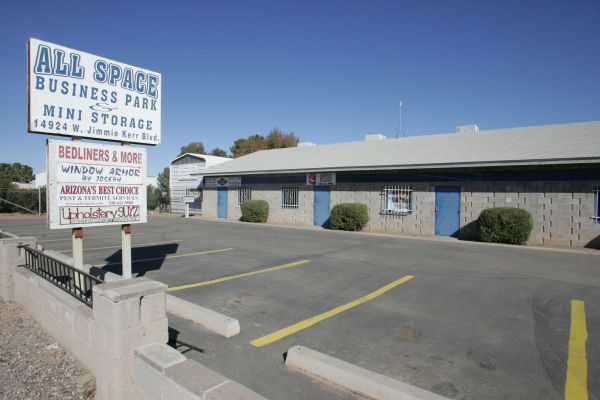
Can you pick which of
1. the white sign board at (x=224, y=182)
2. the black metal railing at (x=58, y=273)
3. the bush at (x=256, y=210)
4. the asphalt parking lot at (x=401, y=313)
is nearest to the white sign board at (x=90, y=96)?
the black metal railing at (x=58, y=273)

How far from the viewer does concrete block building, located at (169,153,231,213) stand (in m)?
31.2

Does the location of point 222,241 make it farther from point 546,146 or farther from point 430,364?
point 546,146

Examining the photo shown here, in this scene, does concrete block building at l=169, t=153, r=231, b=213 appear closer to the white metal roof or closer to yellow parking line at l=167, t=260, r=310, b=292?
the white metal roof

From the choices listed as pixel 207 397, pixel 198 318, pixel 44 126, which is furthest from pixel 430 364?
pixel 44 126

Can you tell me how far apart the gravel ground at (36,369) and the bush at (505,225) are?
46.2ft

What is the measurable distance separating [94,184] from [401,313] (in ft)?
16.4

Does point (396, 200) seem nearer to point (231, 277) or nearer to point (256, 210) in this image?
point (256, 210)

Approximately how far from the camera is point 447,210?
16391 mm

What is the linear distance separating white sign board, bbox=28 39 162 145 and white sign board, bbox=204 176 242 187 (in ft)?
63.3

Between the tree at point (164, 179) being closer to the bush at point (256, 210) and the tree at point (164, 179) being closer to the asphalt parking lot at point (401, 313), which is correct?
the bush at point (256, 210)

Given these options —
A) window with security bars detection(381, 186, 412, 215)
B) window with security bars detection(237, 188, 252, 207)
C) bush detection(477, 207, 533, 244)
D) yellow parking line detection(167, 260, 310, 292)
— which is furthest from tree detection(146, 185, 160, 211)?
bush detection(477, 207, 533, 244)

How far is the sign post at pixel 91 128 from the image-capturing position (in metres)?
4.97

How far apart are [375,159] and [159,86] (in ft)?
47.5

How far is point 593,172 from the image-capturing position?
1318 cm
